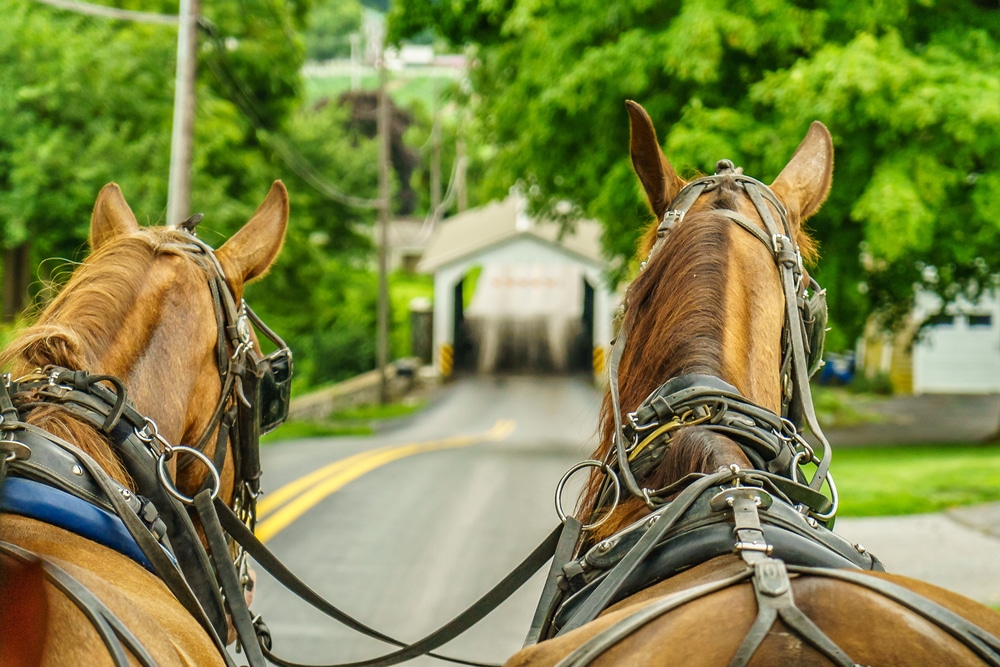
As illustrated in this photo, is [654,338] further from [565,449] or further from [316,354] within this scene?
[316,354]

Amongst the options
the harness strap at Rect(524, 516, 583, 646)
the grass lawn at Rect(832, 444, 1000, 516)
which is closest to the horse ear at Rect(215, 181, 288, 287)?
the harness strap at Rect(524, 516, 583, 646)

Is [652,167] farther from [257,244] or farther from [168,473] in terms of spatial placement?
[168,473]

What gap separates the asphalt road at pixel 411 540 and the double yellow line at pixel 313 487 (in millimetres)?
71

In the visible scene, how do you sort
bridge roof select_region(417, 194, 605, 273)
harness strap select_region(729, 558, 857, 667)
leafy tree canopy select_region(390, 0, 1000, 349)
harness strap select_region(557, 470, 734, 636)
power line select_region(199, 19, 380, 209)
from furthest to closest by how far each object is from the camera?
1. bridge roof select_region(417, 194, 605, 273)
2. power line select_region(199, 19, 380, 209)
3. leafy tree canopy select_region(390, 0, 1000, 349)
4. harness strap select_region(557, 470, 734, 636)
5. harness strap select_region(729, 558, 857, 667)

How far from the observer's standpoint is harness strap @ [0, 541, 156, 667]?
1891mm

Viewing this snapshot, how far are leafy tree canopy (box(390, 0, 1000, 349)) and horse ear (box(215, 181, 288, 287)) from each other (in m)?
6.03

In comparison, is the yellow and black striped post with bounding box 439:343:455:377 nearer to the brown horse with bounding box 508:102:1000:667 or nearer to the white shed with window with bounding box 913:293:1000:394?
the white shed with window with bounding box 913:293:1000:394

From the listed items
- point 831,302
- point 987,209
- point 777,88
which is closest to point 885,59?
point 777,88

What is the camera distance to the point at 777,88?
1081cm

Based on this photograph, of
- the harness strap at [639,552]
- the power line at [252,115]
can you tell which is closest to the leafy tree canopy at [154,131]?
the power line at [252,115]

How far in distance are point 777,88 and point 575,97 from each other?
2584 mm

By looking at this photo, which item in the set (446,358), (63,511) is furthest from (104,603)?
(446,358)

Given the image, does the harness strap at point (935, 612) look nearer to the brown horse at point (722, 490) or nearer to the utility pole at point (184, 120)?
the brown horse at point (722, 490)

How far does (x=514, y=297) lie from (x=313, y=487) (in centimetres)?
3792
